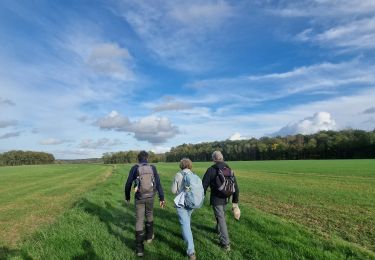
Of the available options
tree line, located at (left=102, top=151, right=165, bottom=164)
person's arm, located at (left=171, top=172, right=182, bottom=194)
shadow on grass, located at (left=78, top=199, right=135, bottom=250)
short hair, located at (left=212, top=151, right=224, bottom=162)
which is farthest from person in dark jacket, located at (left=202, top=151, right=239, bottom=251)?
tree line, located at (left=102, top=151, right=165, bottom=164)

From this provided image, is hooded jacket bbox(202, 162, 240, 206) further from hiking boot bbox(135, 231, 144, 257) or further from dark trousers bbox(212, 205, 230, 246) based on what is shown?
hiking boot bbox(135, 231, 144, 257)

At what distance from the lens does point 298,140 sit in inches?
5758

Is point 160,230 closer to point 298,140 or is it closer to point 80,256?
point 80,256

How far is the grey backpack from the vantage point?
880 cm

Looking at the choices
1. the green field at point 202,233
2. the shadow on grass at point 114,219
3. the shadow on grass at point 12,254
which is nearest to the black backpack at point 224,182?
the green field at point 202,233

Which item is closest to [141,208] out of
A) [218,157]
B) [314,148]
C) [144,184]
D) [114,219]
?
[144,184]

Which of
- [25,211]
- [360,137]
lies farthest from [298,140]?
[25,211]

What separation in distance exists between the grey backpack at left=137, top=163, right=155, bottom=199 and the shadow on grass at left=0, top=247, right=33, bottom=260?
9.30ft

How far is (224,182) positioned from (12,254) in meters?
5.32

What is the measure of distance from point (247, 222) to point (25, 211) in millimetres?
10207

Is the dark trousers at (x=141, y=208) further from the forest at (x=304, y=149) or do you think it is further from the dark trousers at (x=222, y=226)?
the forest at (x=304, y=149)

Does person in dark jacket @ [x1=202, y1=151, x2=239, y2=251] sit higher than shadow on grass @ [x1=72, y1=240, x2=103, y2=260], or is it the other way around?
person in dark jacket @ [x1=202, y1=151, x2=239, y2=251]

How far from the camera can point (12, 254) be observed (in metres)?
8.79

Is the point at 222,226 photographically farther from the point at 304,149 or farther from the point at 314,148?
the point at 304,149
